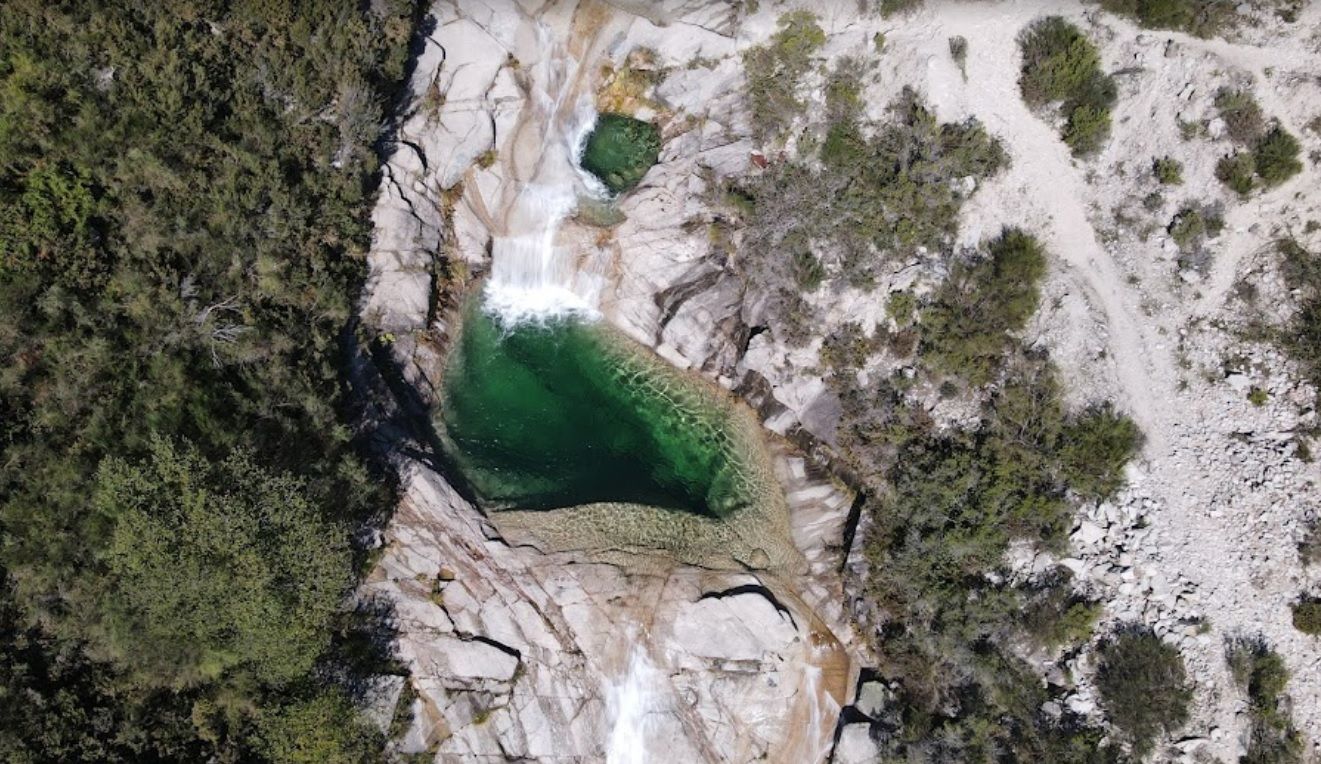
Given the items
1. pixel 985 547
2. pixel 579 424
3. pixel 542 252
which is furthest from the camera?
pixel 542 252

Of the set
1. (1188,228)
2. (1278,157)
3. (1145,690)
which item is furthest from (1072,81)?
(1145,690)

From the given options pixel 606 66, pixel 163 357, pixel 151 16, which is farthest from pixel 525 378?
pixel 151 16

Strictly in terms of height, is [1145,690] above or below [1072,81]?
below

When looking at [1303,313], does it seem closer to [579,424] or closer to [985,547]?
[985,547]

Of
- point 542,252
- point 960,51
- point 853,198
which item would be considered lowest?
point 542,252

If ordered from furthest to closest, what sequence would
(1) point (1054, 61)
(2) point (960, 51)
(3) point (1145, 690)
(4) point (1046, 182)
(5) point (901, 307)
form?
1. (2) point (960, 51)
2. (5) point (901, 307)
3. (4) point (1046, 182)
4. (1) point (1054, 61)
5. (3) point (1145, 690)

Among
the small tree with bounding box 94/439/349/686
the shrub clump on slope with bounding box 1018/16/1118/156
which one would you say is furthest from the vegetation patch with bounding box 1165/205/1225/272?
the small tree with bounding box 94/439/349/686
